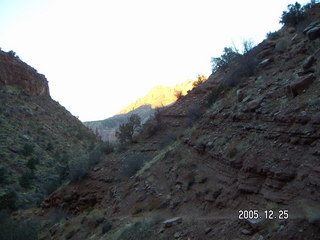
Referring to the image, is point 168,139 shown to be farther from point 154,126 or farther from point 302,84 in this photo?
point 302,84

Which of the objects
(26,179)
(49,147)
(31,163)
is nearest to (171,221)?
(26,179)

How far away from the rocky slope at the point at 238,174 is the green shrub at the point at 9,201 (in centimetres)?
626

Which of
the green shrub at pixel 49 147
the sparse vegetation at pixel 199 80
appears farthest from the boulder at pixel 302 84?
the green shrub at pixel 49 147

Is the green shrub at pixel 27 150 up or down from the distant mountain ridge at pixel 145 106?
down

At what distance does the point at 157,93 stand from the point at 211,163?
81483 mm

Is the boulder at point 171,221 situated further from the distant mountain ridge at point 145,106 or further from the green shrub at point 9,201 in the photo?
the distant mountain ridge at point 145,106

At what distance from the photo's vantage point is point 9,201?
20391mm

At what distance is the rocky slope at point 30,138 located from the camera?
22984 millimetres

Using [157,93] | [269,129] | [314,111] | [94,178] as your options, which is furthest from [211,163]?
[157,93]

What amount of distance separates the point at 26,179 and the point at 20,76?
974 inches

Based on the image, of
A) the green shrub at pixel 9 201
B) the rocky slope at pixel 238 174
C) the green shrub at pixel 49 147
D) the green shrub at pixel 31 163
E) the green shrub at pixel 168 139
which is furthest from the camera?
the green shrub at pixel 49 147

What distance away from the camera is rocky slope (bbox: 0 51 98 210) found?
23.0m

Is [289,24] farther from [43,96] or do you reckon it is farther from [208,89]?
[43,96]

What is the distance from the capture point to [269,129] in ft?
25.1
